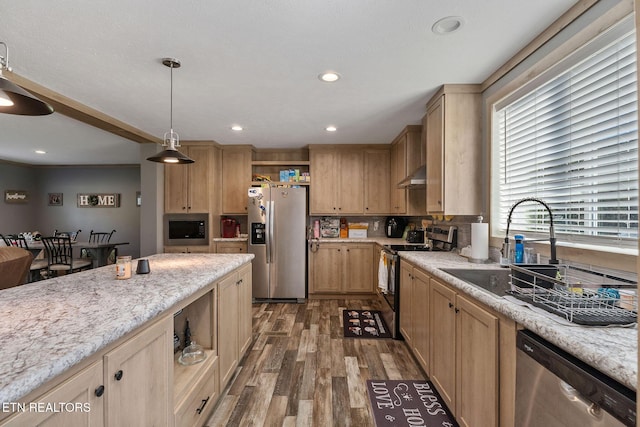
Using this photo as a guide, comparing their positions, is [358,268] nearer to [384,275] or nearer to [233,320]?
[384,275]

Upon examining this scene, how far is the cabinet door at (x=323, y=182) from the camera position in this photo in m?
4.75

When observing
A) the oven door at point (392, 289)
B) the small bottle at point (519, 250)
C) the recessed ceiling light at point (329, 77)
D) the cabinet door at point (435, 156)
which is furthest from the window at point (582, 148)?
the recessed ceiling light at point (329, 77)

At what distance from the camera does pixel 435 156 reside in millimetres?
2768

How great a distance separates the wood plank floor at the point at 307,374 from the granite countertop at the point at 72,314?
931 mm

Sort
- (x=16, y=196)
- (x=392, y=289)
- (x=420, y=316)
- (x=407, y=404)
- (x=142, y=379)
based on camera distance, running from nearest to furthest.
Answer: (x=142, y=379) → (x=407, y=404) → (x=420, y=316) → (x=392, y=289) → (x=16, y=196)

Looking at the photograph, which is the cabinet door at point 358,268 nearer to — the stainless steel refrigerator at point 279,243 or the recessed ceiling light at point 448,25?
the stainless steel refrigerator at point 279,243

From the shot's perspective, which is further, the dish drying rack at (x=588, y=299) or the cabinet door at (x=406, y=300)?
the cabinet door at (x=406, y=300)

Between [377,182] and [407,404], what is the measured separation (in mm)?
3306

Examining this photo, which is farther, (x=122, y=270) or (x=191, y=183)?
(x=191, y=183)

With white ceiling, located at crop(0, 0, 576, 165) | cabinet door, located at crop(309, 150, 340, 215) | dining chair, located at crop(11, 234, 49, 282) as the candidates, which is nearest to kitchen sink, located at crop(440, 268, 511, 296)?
white ceiling, located at crop(0, 0, 576, 165)

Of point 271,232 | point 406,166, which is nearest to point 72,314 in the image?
point 271,232

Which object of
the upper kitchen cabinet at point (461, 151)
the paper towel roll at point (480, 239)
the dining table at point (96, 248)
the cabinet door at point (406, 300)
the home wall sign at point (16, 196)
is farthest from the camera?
the home wall sign at point (16, 196)

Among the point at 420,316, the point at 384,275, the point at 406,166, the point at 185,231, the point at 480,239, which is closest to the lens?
the point at 480,239

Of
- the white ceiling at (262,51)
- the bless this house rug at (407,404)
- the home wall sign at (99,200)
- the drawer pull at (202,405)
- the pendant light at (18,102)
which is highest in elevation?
the white ceiling at (262,51)
